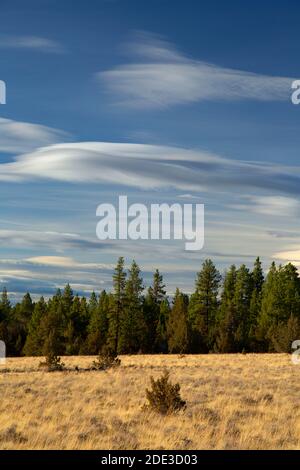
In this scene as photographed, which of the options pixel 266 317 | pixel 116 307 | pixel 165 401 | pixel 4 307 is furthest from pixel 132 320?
pixel 165 401

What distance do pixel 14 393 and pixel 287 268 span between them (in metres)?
53.3

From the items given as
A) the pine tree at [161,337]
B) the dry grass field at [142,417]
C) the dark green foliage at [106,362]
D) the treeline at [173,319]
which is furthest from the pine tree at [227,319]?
the dry grass field at [142,417]

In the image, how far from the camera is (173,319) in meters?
63.5

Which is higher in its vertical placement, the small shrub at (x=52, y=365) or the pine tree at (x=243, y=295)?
the pine tree at (x=243, y=295)

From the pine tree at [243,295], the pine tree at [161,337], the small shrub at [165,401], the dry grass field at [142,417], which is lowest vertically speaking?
the pine tree at [161,337]

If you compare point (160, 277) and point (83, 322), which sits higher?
point (160, 277)

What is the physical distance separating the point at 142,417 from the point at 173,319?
48336 millimetres

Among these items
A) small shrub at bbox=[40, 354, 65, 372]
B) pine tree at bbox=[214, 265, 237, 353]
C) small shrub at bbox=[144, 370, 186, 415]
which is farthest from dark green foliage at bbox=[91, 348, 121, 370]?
pine tree at bbox=[214, 265, 237, 353]

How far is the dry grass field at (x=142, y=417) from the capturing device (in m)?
12.8

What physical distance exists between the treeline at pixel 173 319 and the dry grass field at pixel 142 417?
A: 1274 inches

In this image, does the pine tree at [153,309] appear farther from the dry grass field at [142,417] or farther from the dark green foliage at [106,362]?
the dry grass field at [142,417]
